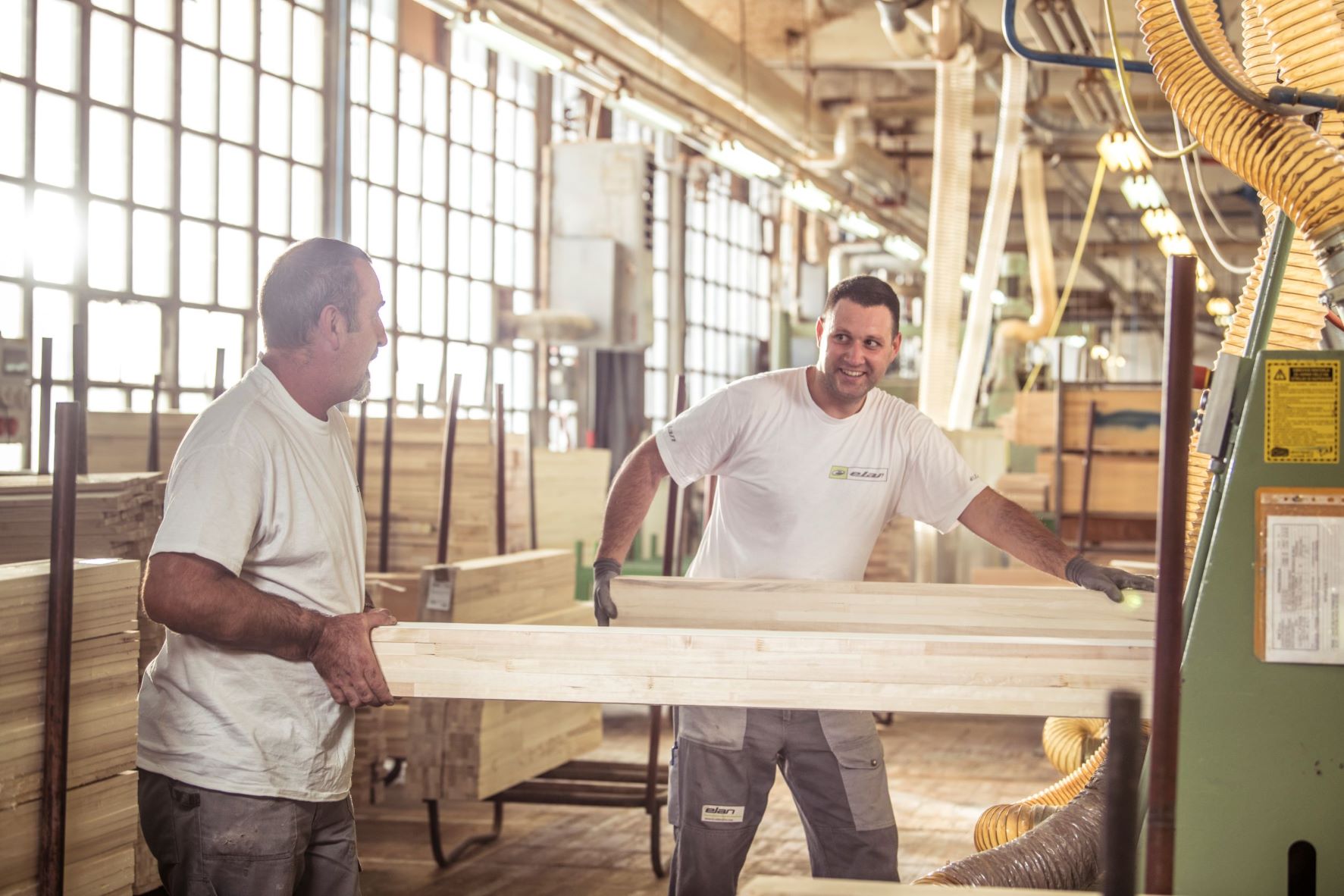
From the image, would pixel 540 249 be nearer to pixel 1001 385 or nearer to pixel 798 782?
pixel 1001 385

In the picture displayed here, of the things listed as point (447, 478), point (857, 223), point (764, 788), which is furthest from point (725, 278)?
point (764, 788)

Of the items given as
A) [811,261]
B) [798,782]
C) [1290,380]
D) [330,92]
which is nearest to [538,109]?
[330,92]

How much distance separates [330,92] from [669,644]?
1054cm

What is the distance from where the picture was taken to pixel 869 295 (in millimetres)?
3566

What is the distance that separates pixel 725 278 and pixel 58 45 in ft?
42.2

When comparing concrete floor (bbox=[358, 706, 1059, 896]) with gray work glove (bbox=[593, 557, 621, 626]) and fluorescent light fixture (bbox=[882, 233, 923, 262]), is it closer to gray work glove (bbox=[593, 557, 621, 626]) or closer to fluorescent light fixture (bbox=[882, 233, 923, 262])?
gray work glove (bbox=[593, 557, 621, 626])

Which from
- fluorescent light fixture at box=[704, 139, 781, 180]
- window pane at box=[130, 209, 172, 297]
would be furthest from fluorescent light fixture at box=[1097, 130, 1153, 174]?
window pane at box=[130, 209, 172, 297]

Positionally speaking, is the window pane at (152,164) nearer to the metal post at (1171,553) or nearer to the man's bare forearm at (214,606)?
the man's bare forearm at (214,606)

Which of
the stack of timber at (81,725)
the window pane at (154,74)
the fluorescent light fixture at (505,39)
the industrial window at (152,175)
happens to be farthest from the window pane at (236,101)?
the stack of timber at (81,725)

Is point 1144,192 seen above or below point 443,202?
below

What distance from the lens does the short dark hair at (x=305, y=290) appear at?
262 centimetres

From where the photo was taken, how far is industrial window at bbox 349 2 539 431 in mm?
12695

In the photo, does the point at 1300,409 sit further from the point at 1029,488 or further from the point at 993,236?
the point at 1029,488

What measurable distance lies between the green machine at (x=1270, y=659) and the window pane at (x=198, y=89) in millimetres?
9927
